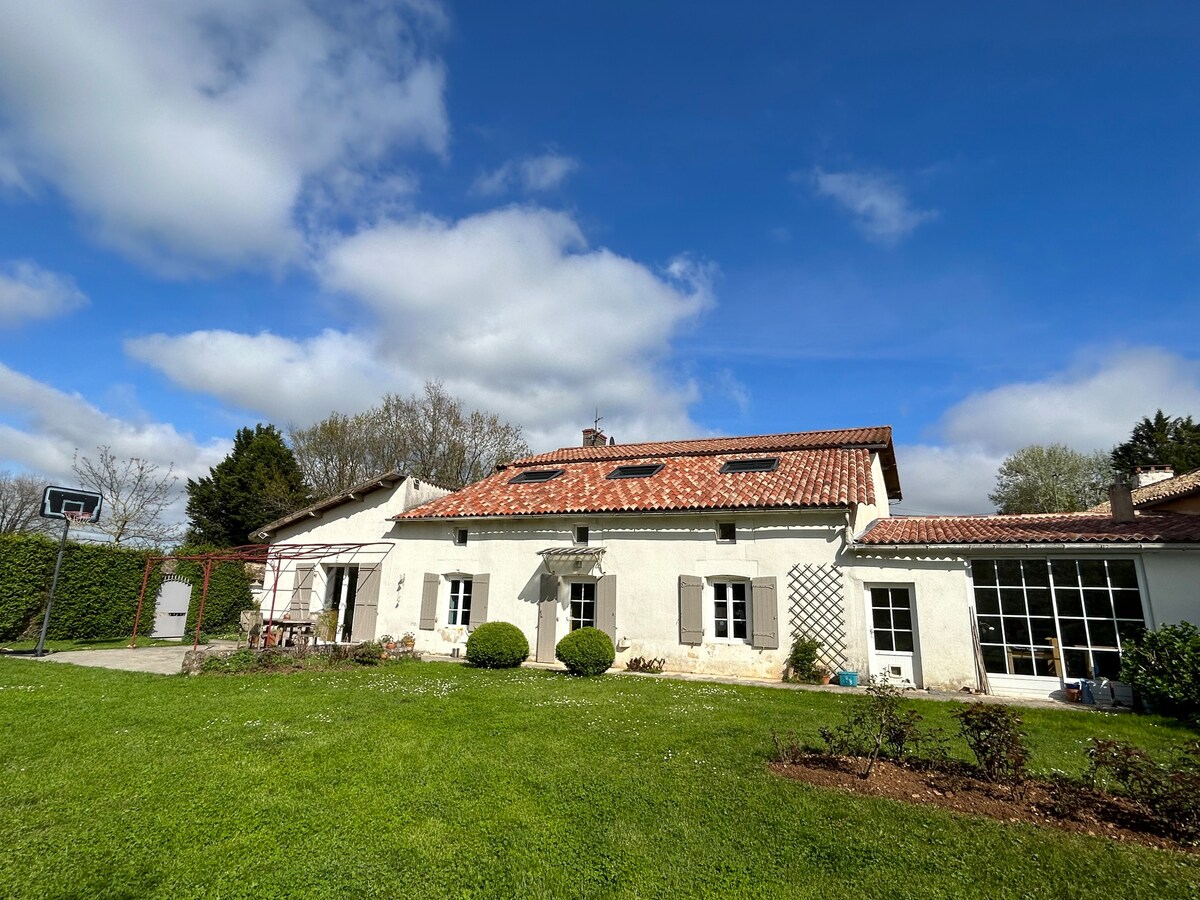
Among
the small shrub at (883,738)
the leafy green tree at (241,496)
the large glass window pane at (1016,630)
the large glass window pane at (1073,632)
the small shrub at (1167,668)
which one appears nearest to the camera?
the small shrub at (883,738)

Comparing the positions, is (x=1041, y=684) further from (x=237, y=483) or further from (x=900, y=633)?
(x=237, y=483)

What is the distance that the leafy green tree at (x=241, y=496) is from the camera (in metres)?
28.1

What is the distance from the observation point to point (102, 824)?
4.30 meters

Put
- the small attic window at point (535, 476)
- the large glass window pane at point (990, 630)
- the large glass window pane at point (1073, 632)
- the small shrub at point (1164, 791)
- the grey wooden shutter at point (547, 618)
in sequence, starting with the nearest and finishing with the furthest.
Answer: the small shrub at point (1164, 791) < the large glass window pane at point (1073, 632) < the large glass window pane at point (990, 630) < the grey wooden shutter at point (547, 618) < the small attic window at point (535, 476)

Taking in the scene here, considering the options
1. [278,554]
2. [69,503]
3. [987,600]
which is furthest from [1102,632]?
[69,503]

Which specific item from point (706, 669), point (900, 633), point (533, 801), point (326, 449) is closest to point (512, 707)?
point (533, 801)

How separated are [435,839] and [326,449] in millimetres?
29114

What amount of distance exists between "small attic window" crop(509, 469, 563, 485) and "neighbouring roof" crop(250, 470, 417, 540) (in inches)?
126

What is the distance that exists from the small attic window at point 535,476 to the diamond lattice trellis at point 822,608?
25.2 ft

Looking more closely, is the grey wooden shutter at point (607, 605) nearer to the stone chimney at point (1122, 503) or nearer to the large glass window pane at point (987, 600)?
the large glass window pane at point (987, 600)

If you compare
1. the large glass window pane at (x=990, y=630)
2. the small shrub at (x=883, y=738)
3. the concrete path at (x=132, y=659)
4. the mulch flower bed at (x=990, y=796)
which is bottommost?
the concrete path at (x=132, y=659)

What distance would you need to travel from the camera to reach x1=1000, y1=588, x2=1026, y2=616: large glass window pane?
1041 cm

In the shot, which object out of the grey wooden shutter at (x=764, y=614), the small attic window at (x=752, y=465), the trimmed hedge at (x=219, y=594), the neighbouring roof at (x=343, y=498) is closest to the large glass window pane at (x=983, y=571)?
the grey wooden shutter at (x=764, y=614)

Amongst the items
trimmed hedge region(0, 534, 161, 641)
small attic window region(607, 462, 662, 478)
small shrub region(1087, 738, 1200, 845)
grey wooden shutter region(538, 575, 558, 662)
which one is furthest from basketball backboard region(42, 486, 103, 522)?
small shrub region(1087, 738, 1200, 845)
